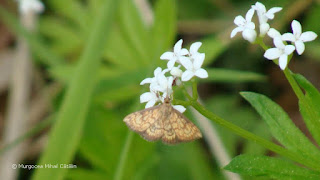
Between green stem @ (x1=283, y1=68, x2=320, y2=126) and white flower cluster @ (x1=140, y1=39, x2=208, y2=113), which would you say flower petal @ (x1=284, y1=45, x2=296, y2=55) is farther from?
white flower cluster @ (x1=140, y1=39, x2=208, y2=113)

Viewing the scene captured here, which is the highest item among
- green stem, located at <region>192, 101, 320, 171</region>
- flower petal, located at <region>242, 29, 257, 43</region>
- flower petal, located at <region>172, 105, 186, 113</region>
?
flower petal, located at <region>242, 29, 257, 43</region>

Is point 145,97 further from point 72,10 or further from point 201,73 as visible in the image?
point 72,10

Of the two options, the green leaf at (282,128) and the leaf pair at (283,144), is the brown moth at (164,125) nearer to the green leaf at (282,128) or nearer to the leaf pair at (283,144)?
the leaf pair at (283,144)

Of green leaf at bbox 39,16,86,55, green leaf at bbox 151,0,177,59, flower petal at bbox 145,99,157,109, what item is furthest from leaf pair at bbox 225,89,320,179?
green leaf at bbox 39,16,86,55

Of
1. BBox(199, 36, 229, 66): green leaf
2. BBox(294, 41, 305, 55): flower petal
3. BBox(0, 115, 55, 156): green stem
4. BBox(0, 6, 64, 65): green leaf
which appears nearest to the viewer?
BBox(294, 41, 305, 55): flower petal

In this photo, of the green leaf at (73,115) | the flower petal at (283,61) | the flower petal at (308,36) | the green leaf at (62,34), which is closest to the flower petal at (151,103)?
the flower petal at (283,61)
